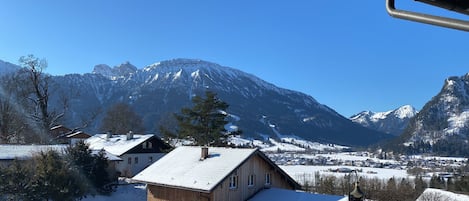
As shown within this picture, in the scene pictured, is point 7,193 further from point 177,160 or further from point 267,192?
point 267,192

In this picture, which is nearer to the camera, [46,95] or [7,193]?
[7,193]

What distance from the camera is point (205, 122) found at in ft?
165

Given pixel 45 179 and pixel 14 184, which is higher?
pixel 45 179

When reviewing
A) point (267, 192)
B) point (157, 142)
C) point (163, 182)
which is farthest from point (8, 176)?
point (157, 142)

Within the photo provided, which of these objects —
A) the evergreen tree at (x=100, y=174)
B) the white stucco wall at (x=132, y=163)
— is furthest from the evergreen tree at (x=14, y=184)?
the white stucco wall at (x=132, y=163)

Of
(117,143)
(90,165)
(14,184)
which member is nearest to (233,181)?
(90,165)

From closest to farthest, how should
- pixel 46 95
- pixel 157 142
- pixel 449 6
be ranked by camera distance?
pixel 449 6
pixel 46 95
pixel 157 142

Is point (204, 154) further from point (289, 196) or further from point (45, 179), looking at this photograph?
point (45, 179)

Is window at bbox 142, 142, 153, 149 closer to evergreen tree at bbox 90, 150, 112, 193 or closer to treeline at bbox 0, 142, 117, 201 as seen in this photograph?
evergreen tree at bbox 90, 150, 112, 193

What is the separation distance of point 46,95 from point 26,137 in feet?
26.9

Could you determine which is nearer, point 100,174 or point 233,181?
point 233,181

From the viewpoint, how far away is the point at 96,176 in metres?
36.7

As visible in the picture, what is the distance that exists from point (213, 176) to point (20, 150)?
20325 mm

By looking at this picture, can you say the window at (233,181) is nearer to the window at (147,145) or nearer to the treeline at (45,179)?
the treeline at (45,179)
